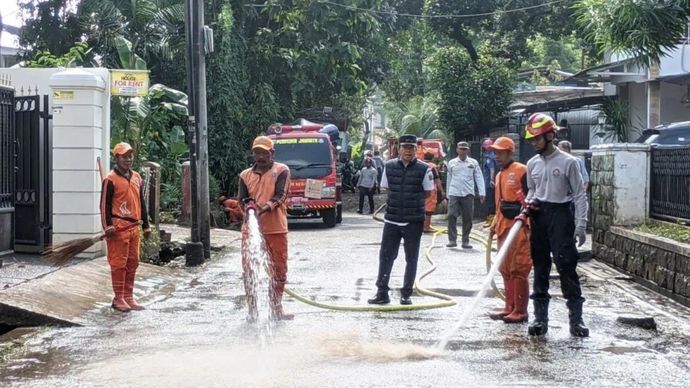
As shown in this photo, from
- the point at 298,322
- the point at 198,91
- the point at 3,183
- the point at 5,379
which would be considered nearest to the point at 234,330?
the point at 298,322

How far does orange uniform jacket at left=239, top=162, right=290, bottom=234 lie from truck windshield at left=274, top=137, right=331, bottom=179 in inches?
501

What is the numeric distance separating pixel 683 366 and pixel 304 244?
445 inches

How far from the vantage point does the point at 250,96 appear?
28000 millimetres

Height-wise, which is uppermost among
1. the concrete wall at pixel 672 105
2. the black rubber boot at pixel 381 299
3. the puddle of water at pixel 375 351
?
the concrete wall at pixel 672 105

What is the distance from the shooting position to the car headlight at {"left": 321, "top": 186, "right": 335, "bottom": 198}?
22327mm

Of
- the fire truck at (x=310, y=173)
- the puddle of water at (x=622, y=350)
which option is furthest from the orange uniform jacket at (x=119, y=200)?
the fire truck at (x=310, y=173)

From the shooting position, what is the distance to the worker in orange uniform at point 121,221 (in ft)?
32.0

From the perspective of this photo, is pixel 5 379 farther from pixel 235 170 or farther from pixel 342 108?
pixel 342 108

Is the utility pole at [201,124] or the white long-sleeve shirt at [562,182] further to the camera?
the utility pole at [201,124]

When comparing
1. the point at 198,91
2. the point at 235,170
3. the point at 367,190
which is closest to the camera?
the point at 198,91

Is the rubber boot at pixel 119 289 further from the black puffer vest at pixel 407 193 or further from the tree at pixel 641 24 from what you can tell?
the tree at pixel 641 24

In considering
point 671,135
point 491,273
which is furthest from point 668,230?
point 671,135

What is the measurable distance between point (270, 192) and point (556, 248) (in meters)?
2.94

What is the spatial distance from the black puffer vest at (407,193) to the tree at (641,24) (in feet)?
16.0
